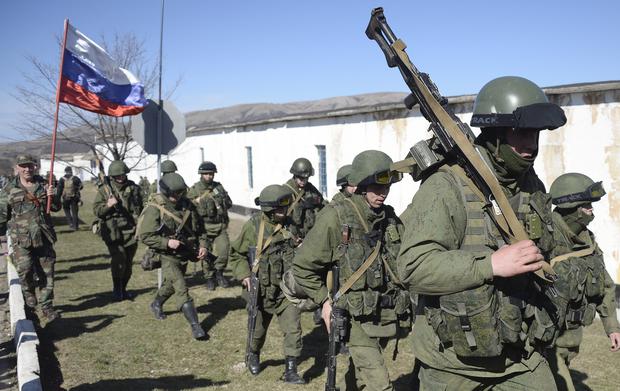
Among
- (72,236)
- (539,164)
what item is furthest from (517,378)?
(72,236)

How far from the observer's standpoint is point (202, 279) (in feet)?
37.4

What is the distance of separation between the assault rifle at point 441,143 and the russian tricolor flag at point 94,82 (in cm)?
730

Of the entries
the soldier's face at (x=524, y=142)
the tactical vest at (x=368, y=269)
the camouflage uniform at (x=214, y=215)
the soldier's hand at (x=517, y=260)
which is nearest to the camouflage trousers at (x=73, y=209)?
the camouflage uniform at (x=214, y=215)

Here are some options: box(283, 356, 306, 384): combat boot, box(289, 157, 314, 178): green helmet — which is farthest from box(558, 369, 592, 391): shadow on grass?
box(289, 157, 314, 178): green helmet

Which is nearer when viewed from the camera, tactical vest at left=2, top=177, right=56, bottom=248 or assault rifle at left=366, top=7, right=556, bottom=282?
assault rifle at left=366, top=7, right=556, bottom=282

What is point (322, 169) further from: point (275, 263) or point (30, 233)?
point (275, 263)

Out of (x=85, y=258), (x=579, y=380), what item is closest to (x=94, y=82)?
(x=85, y=258)

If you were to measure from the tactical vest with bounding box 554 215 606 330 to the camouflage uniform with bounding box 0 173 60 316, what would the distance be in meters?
6.94

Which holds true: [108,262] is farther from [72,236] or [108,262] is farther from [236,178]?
[236,178]

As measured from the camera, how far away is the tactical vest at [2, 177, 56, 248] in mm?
8117

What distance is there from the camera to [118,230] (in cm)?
963

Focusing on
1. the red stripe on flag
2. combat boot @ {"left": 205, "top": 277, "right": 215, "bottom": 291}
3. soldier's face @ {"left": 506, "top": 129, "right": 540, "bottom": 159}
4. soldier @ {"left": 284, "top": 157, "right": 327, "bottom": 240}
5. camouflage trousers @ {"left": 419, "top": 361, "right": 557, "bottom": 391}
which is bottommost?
combat boot @ {"left": 205, "top": 277, "right": 215, "bottom": 291}

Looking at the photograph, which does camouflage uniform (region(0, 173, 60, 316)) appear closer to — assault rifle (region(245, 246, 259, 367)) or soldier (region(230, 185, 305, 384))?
soldier (region(230, 185, 305, 384))

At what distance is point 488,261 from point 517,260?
13 centimetres
